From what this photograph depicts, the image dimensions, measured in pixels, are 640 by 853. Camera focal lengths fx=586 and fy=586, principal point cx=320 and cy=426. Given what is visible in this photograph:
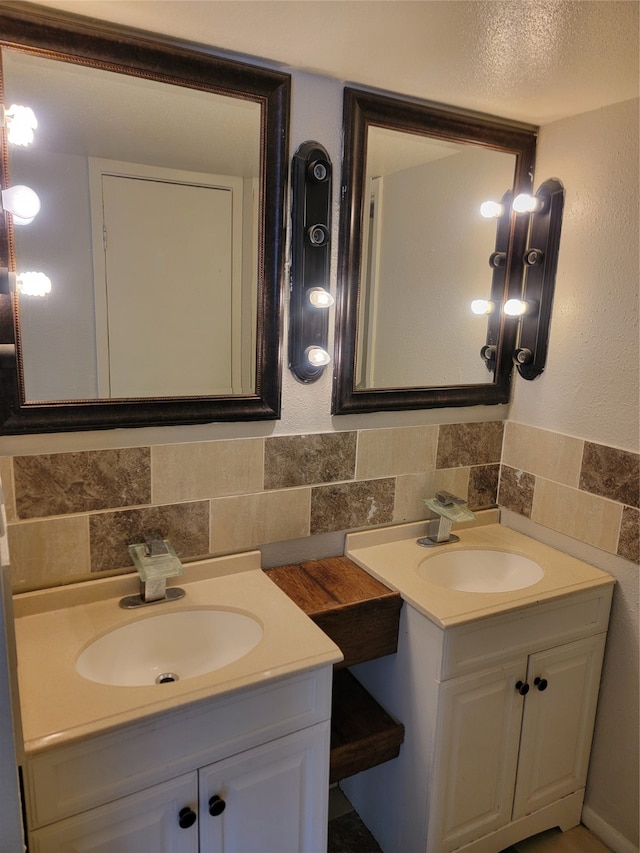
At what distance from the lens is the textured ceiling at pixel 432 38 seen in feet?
3.81

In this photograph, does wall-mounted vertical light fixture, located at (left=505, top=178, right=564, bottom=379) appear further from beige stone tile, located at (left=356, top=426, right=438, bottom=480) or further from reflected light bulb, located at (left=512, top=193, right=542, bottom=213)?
beige stone tile, located at (left=356, top=426, right=438, bottom=480)

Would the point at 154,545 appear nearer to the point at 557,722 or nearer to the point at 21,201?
the point at 21,201

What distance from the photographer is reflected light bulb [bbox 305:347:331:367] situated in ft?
5.25

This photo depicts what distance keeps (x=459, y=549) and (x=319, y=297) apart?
90 cm

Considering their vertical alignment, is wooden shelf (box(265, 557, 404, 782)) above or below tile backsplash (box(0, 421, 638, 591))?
below

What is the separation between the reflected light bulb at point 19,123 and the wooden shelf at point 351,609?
1202mm

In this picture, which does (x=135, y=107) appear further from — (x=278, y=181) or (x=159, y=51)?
(x=278, y=181)

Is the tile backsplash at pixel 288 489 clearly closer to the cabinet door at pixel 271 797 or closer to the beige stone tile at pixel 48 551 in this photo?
the beige stone tile at pixel 48 551

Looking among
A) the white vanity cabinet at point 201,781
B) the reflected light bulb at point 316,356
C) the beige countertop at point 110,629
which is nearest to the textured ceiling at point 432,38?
the reflected light bulb at point 316,356

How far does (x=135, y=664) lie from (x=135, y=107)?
4.21 feet

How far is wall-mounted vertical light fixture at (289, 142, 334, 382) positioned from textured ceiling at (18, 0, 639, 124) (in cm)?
23

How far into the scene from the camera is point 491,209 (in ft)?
6.05

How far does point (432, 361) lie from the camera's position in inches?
73.3

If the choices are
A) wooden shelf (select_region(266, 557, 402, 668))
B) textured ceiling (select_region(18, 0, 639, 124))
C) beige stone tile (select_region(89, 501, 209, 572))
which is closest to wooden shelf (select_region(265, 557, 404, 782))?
wooden shelf (select_region(266, 557, 402, 668))
